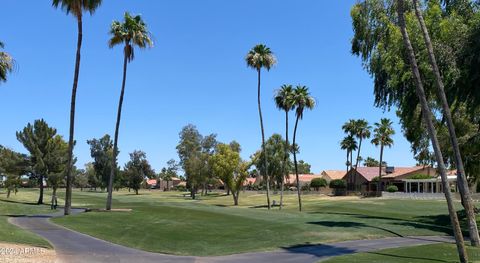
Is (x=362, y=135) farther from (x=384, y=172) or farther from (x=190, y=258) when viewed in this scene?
(x=190, y=258)

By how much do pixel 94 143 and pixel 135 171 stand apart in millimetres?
24705

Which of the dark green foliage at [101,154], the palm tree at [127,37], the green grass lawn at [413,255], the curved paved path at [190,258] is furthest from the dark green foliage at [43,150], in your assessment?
the dark green foliage at [101,154]

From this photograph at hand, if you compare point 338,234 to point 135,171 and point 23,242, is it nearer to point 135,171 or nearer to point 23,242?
point 23,242

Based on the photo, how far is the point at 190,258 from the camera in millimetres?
19953

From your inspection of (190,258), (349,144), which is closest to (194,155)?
(349,144)

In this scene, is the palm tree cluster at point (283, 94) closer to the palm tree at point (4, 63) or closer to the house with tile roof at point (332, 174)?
the palm tree at point (4, 63)

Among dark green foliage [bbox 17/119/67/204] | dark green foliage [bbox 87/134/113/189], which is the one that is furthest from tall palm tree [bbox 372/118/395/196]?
dark green foliage [bbox 87/134/113/189]

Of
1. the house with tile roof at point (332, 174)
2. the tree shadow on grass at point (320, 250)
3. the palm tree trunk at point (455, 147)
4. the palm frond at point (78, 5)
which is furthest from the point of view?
the house with tile roof at point (332, 174)

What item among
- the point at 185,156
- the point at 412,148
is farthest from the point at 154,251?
the point at 185,156

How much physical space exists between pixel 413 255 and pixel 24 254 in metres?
14.4

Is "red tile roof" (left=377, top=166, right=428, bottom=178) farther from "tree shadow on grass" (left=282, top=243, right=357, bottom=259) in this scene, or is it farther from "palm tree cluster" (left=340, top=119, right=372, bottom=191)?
"tree shadow on grass" (left=282, top=243, right=357, bottom=259)

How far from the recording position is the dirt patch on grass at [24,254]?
1658 centimetres

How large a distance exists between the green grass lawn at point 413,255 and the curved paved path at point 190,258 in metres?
1.01

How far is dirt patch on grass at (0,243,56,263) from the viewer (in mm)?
16581
